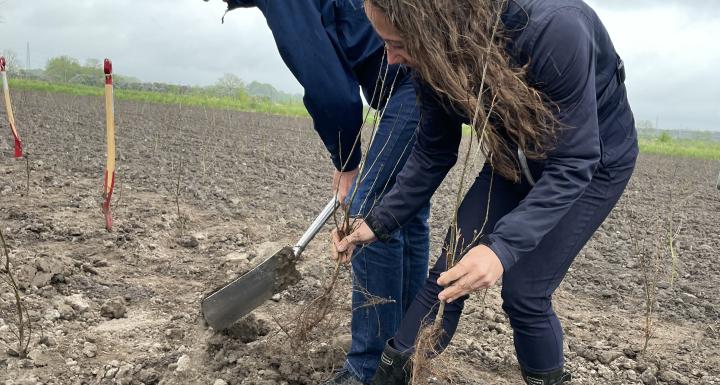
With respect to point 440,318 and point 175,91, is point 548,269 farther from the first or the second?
point 175,91

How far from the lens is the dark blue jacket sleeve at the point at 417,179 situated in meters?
1.91

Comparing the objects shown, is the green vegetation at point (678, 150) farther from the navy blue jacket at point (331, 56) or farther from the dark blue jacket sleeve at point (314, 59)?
the dark blue jacket sleeve at point (314, 59)

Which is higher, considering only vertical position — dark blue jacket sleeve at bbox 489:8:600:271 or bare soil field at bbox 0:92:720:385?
dark blue jacket sleeve at bbox 489:8:600:271

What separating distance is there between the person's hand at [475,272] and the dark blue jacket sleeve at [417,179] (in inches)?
18.7

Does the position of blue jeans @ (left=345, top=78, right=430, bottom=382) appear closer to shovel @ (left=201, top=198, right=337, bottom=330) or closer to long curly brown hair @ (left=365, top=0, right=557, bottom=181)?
shovel @ (left=201, top=198, right=337, bottom=330)

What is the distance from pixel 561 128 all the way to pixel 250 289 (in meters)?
1.27

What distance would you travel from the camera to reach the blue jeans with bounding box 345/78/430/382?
208 centimetres

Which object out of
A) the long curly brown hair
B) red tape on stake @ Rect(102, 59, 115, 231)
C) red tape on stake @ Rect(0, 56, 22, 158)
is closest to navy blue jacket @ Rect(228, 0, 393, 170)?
the long curly brown hair

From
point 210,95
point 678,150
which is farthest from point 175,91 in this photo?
point 678,150

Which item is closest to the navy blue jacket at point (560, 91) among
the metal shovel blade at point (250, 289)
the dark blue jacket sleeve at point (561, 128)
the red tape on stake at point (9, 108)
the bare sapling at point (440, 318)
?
the dark blue jacket sleeve at point (561, 128)

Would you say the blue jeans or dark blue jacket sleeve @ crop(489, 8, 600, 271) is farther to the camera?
the blue jeans

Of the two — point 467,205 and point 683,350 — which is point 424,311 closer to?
point 467,205

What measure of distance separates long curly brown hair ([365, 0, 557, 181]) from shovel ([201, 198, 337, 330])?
0.79 meters

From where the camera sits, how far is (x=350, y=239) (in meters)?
1.96
